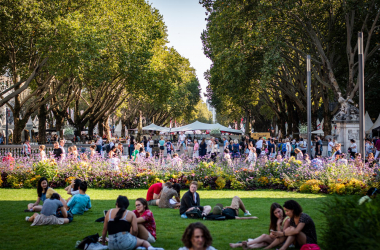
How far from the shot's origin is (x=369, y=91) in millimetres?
37469

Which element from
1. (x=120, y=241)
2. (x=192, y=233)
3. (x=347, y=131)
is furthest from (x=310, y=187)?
(x=347, y=131)

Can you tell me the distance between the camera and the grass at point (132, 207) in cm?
788

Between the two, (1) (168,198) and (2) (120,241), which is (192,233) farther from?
(1) (168,198)

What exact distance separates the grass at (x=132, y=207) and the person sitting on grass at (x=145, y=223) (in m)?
0.20

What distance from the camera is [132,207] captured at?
11727mm

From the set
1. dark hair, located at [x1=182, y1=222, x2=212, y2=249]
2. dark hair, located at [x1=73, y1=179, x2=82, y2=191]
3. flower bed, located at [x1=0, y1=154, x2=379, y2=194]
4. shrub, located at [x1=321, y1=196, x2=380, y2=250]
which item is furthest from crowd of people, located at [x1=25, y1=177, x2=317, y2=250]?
flower bed, located at [x1=0, y1=154, x2=379, y2=194]

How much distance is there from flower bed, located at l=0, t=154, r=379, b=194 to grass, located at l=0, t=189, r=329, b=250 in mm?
1385

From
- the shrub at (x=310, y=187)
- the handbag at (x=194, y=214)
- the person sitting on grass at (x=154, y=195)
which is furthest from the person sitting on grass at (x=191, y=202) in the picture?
the shrub at (x=310, y=187)

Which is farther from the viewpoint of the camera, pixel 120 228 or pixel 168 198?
pixel 168 198

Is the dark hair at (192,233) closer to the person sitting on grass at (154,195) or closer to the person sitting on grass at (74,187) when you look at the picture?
the person sitting on grass at (74,187)

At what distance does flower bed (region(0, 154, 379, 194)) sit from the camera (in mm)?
15195

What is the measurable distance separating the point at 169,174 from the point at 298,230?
9.28 meters

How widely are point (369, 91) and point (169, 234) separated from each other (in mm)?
33977

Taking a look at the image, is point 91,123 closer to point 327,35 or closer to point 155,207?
point 327,35
